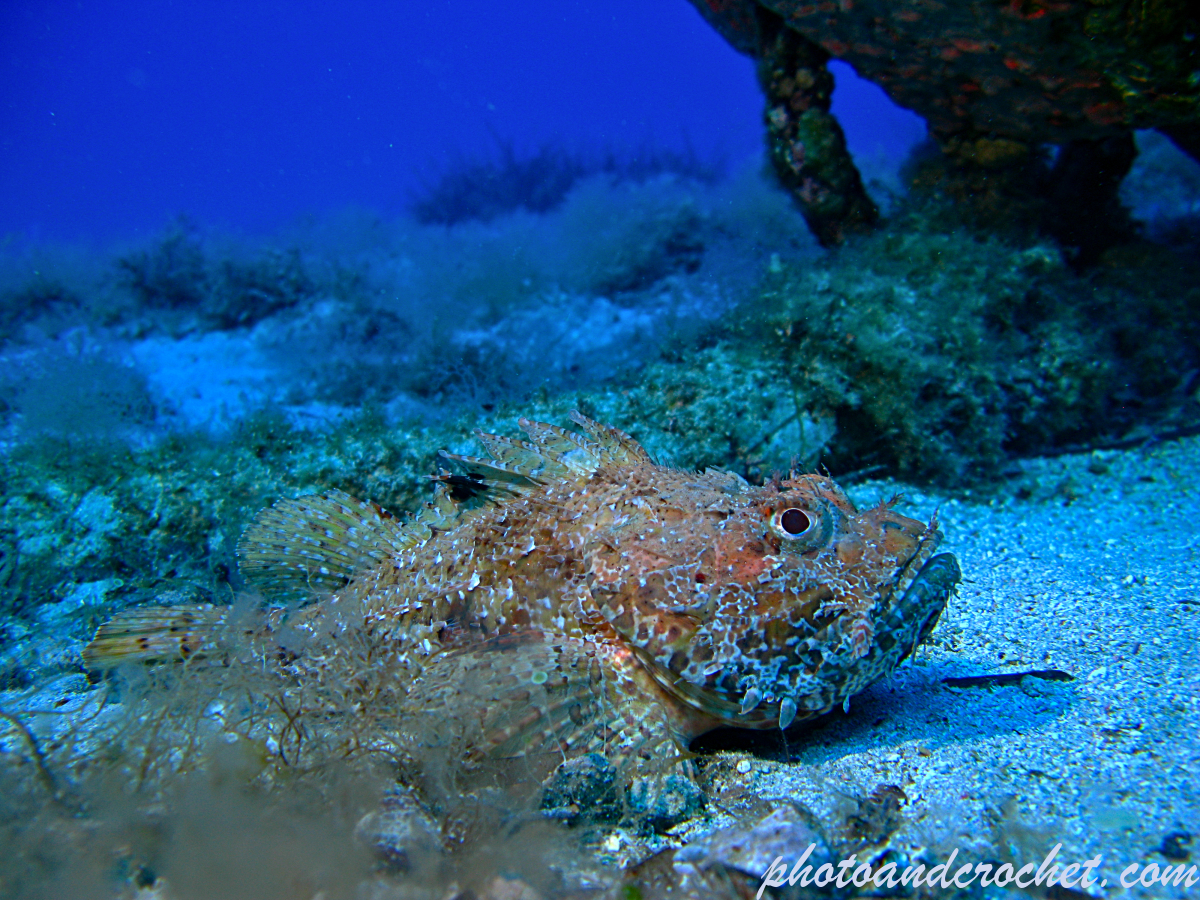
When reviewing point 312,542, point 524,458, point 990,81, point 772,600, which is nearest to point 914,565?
point 772,600

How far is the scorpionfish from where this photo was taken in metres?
2.30

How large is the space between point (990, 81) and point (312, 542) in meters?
7.46

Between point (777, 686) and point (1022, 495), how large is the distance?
473cm

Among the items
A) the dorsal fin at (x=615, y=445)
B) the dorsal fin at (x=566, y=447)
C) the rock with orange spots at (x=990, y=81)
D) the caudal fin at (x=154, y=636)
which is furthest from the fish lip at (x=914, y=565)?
the rock with orange spots at (x=990, y=81)

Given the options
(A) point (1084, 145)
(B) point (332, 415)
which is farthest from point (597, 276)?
(A) point (1084, 145)

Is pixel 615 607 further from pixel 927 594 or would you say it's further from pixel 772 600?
pixel 927 594

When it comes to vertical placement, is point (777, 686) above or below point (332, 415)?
below

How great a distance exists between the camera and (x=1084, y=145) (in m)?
6.86

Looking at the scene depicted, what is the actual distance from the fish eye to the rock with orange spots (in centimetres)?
522

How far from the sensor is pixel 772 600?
231cm

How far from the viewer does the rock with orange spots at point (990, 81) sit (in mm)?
4621

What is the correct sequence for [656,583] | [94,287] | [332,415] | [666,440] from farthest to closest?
[94,287], [332,415], [666,440], [656,583]

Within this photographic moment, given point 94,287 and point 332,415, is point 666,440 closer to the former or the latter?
point 332,415

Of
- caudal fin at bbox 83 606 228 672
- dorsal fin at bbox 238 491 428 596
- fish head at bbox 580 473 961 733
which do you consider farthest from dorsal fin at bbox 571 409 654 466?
caudal fin at bbox 83 606 228 672
